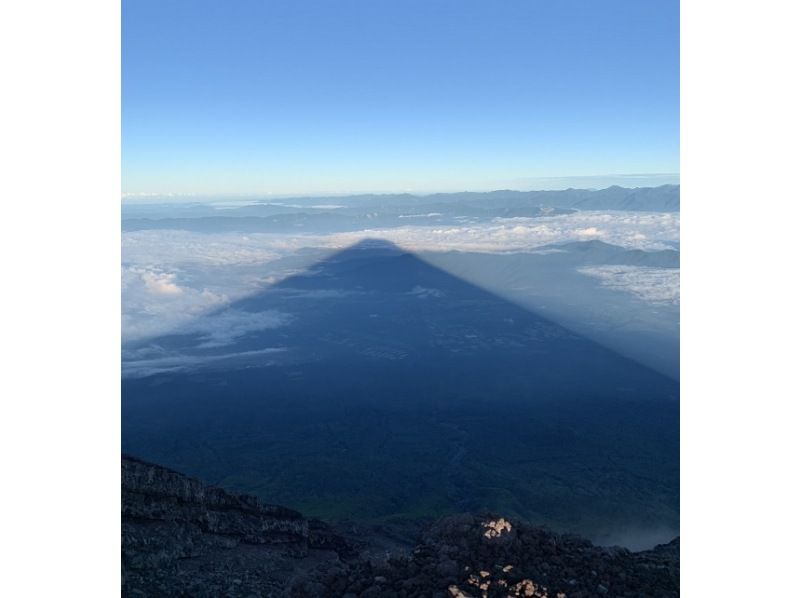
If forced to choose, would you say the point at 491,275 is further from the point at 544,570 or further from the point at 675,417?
the point at 544,570

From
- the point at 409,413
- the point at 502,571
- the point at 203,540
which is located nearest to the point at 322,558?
the point at 203,540

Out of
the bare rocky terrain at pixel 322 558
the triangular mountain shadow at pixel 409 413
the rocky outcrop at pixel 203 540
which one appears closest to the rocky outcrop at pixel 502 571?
the bare rocky terrain at pixel 322 558

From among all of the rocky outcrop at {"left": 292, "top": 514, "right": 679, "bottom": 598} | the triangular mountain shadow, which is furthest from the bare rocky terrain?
the triangular mountain shadow

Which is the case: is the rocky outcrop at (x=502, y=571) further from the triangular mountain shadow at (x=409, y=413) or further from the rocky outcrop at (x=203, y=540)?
the triangular mountain shadow at (x=409, y=413)

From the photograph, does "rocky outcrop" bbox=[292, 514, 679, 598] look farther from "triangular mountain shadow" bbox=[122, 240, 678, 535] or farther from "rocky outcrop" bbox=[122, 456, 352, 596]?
"triangular mountain shadow" bbox=[122, 240, 678, 535]

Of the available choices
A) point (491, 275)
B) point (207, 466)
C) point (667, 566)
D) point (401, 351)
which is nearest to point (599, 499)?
point (207, 466)

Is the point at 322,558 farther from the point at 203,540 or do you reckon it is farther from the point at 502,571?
the point at 502,571
